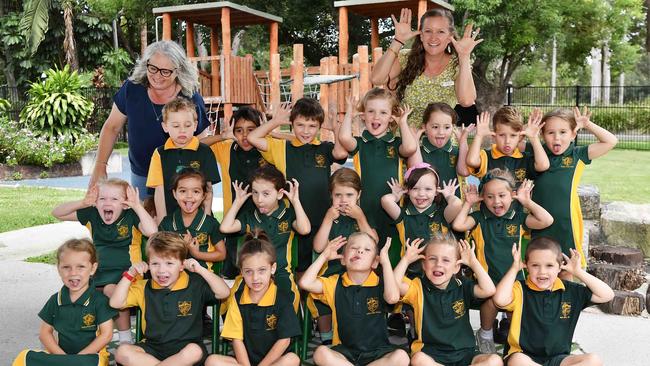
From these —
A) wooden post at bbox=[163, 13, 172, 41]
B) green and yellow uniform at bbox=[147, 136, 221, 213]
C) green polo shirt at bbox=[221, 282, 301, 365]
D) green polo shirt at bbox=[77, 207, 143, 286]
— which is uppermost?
wooden post at bbox=[163, 13, 172, 41]

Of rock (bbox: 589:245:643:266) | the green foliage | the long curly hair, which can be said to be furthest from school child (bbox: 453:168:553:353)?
the green foliage

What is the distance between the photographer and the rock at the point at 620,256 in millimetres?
5938

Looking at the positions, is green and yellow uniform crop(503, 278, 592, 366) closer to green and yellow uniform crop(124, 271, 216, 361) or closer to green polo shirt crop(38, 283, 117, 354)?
green and yellow uniform crop(124, 271, 216, 361)

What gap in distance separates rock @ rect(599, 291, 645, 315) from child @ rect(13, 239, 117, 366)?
3.45 meters

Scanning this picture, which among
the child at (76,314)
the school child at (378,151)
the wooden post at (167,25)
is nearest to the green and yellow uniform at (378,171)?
the school child at (378,151)

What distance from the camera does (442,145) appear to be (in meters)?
4.25

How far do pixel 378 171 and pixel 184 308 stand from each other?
4.50 ft

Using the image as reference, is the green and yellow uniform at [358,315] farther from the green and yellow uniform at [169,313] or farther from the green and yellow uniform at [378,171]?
the green and yellow uniform at [169,313]

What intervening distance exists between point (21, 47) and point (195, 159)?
76.5ft

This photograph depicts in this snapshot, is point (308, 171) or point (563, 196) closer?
point (563, 196)

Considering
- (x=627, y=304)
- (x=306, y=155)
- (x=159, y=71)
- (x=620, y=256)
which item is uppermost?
(x=159, y=71)

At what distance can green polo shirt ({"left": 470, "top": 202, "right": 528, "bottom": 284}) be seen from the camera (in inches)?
156

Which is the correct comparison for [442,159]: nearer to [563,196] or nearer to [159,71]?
[563,196]

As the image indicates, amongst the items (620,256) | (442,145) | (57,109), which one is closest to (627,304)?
(620,256)
